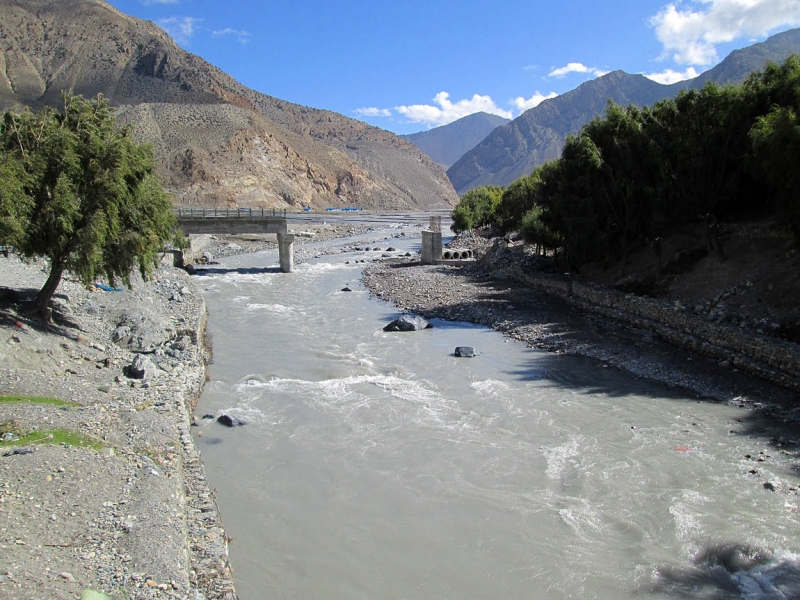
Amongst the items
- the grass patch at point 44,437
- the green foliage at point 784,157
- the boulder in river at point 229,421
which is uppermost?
the green foliage at point 784,157

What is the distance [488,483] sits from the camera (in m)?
12.2

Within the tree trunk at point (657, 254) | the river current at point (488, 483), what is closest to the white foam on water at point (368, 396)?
the river current at point (488, 483)

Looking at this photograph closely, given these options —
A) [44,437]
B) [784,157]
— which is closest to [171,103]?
[784,157]

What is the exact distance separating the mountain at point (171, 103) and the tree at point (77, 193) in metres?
97.5

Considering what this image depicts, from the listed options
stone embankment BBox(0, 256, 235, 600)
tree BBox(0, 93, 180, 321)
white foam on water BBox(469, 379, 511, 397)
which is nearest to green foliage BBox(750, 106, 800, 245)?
white foam on water BBox(469, 379, 511, 397)

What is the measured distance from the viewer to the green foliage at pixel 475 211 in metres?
72.6

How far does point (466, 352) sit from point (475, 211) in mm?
53267

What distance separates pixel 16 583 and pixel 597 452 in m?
11.4

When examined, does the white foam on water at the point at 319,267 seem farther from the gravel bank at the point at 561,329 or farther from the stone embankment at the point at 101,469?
the stone embankment at the point at 101,469

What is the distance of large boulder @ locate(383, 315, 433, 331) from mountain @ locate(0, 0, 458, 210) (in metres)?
92.9

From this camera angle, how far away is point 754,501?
36.9 feet

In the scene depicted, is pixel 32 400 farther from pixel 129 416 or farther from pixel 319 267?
pixel 319 267

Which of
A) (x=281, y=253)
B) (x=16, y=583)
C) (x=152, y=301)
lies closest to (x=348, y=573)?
(x=16, y=583)

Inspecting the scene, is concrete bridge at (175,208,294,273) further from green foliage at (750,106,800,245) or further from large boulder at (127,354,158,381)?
green foliage at (750,106,800,245)
